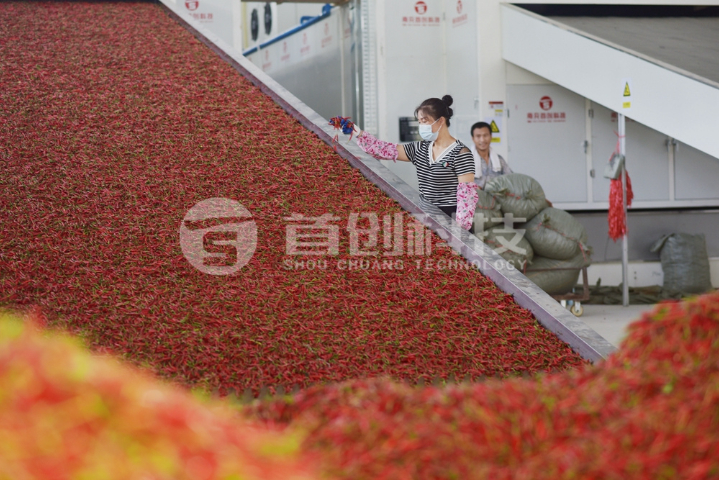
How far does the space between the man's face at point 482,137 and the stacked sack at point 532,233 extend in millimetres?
310

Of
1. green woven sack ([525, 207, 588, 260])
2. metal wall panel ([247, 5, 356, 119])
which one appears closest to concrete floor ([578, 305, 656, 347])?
green woven sack ([525, 207, 588, 260])

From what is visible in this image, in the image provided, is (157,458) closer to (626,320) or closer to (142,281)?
(142,281)

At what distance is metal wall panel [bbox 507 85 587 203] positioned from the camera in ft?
24.1

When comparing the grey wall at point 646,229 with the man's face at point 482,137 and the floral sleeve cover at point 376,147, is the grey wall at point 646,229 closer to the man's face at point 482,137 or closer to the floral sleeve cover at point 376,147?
the man's face at point 482,137

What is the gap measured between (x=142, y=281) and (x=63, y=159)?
4.35 feet

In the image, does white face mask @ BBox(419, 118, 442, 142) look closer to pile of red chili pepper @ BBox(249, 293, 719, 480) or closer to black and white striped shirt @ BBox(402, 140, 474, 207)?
black and white striped shirt @ BBox(402, 140, 474, 207)

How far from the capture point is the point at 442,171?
4.02m

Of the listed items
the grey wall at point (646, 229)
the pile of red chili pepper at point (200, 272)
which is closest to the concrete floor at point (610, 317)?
the grey wall at point (646, 229)

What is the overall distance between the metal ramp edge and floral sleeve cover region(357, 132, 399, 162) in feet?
0.19

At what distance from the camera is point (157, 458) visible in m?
0.93

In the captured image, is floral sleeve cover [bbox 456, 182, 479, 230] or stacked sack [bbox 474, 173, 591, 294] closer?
floral sleeve cover [bbox 456, 182, 479, 230]

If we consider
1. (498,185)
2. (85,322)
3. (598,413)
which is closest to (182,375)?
(85,322)

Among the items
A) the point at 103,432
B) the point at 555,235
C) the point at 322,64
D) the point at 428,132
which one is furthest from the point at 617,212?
the point at 103,432

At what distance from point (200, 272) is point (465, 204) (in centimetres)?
147
